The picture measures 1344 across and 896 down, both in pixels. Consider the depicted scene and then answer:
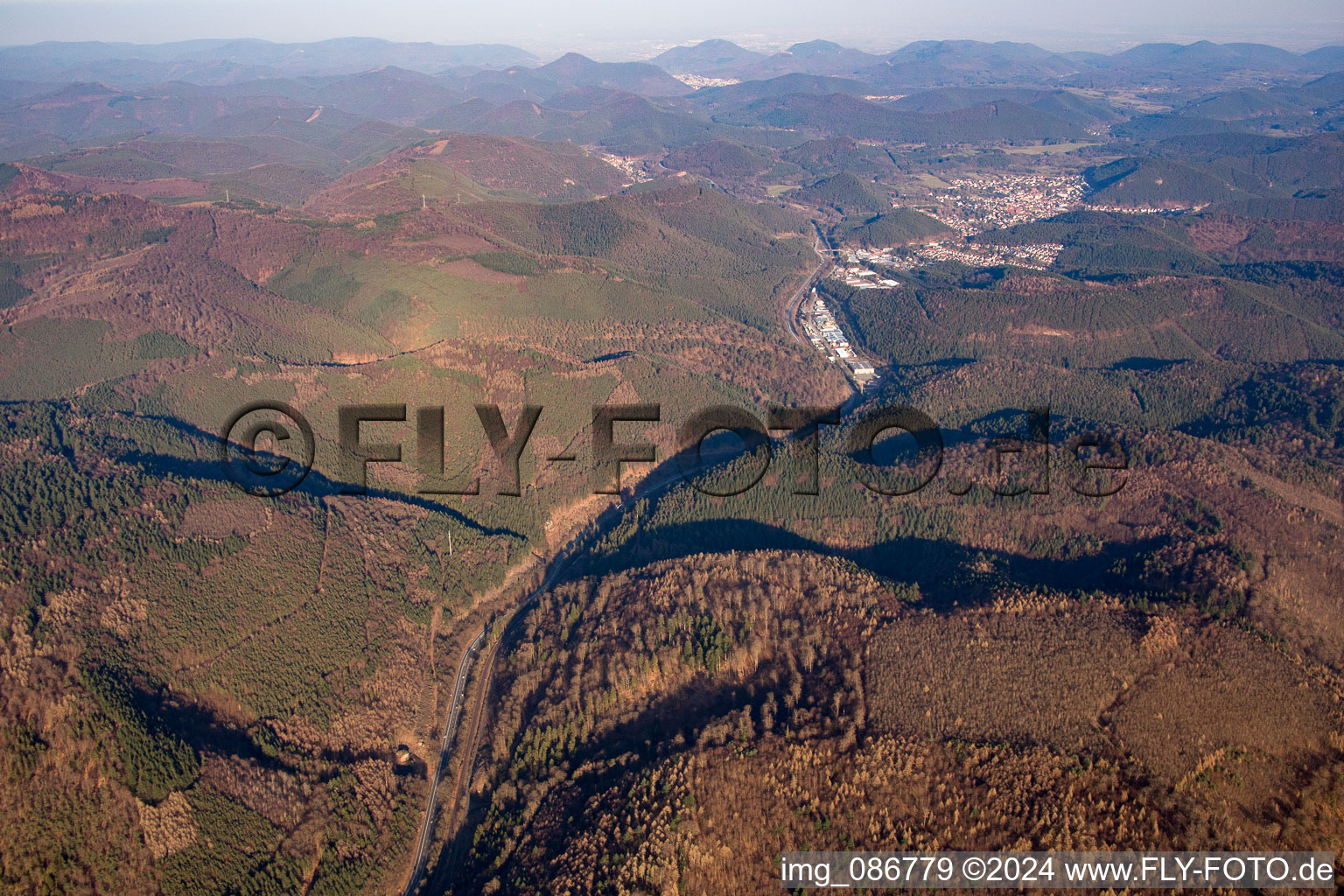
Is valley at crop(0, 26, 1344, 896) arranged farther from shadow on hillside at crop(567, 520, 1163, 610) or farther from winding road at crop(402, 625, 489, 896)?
shadow on hillside at crop(567, 520, 1163, 610)

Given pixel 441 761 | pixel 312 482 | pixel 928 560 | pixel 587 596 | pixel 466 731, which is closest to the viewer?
pixel 441 761

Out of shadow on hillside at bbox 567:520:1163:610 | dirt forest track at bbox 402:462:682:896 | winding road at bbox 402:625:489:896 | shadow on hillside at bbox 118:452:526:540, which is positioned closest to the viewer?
dirt forest track at bbox 402:462:682:896

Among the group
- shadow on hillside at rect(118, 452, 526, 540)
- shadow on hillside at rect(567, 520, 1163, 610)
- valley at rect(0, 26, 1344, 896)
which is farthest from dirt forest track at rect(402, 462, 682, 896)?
shadow on hillside at rect(118, 452, 526, 540)

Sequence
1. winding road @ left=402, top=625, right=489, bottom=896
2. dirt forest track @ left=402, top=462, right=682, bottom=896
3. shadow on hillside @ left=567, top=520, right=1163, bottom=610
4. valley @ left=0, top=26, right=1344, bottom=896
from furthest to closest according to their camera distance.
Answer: shadow on hillside @ left=567, top=520, right=1163, bottom=610, winding road @ left=402, top=625, right=489, bottom=896, dirt forest track @ left=402, top=462, right=682, bottom=896, valley @ left=0, top=26, right=1344, bottom=896

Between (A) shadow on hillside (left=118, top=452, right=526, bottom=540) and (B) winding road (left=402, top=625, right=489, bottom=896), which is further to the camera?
(A) shadow on hillside (left=118, top=452, right=526, bottom=540)

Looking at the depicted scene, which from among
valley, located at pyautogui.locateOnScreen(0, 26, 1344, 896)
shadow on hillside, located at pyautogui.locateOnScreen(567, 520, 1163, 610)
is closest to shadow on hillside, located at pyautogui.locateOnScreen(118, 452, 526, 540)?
valley, located at pyautogui.locateOnScreen(0, 26, 1344, 896)

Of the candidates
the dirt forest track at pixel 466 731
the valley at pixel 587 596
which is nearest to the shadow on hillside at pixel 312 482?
the valley at pixel 587 596

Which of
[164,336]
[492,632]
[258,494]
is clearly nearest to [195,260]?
[164,336]

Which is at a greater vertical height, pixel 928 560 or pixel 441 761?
pixel 928 560

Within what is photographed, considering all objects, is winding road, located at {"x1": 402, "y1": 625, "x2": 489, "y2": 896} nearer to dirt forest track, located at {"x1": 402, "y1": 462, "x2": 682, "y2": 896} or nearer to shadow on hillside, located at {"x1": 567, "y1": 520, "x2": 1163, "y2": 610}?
dirt forest track, located at {"x1": 402, "y1": 462, "x2": 682, "y2": 896}

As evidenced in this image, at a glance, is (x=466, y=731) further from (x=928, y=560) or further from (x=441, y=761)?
(x=928, y=560)

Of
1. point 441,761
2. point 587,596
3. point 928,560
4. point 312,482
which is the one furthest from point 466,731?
point 928,560

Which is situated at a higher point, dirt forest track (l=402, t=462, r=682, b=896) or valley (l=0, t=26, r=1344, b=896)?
valley (l=0, t=26, r=1344, b=896)
